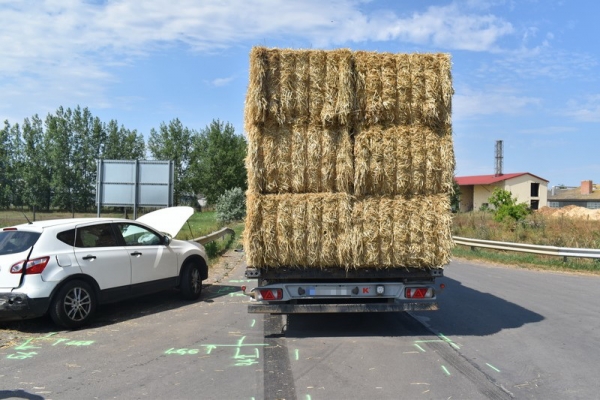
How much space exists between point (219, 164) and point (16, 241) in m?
67.4

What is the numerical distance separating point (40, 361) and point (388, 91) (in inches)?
211

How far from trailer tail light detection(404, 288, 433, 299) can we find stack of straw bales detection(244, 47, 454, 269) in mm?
359

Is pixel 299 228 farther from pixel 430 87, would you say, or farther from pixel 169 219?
pixel 169 219

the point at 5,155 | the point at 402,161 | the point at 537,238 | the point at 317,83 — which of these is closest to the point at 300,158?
the point at 317,83

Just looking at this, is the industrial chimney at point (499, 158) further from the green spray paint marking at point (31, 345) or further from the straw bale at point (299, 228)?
the green spray paint marking at point (31, 345)

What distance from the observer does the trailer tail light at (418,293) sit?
7184 millimetres

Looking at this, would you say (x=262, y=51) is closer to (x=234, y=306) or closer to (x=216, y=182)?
(x=234, y=306)

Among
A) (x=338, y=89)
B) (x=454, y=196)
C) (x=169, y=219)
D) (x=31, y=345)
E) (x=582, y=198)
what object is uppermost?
(x=582, y=198)

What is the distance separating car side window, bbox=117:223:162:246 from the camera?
900 centimetres

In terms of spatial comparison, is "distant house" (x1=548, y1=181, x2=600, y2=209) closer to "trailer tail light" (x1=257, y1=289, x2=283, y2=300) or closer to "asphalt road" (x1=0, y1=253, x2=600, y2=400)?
"asphalt road" (x1=0, y1=253, x2=600, y2=400)

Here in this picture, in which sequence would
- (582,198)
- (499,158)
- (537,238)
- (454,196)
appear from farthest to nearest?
(582,198) < (499,158) < (454,196) < (537,238)

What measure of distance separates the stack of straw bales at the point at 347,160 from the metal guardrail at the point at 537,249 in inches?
436

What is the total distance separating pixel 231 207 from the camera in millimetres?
43469

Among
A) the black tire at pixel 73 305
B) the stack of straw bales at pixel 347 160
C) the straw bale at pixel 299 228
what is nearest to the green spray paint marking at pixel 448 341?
the stack of straw bales at pixel 347 160
